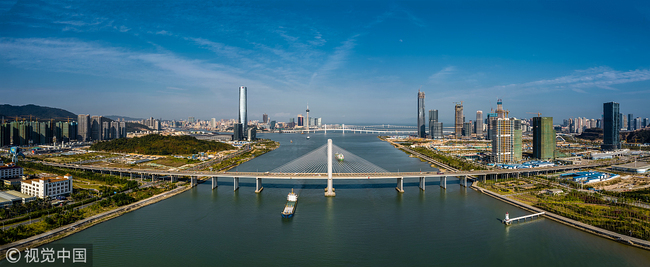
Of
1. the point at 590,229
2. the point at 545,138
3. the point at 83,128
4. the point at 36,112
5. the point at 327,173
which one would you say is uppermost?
the point at 36,112

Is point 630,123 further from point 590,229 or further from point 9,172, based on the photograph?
point 9,172

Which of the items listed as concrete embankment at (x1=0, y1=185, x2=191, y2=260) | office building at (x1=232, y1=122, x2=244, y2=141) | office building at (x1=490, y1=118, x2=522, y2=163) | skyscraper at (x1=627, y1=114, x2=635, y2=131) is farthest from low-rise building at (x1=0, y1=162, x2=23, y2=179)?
skyscraper at (x1=627, y1=114, x2=635, y2=131)

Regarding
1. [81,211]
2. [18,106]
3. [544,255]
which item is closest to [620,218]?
[544,255]

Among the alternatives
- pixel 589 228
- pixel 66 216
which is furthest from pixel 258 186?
pixel 589 228

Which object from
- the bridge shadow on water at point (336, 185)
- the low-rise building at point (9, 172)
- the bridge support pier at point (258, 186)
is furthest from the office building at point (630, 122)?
the low-rise building at point (9, 172)

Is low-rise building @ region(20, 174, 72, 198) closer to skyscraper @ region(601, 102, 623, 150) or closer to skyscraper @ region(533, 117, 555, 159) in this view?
skyscraper @ region(533, 117, 555, 159)

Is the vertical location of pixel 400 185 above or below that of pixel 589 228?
above
